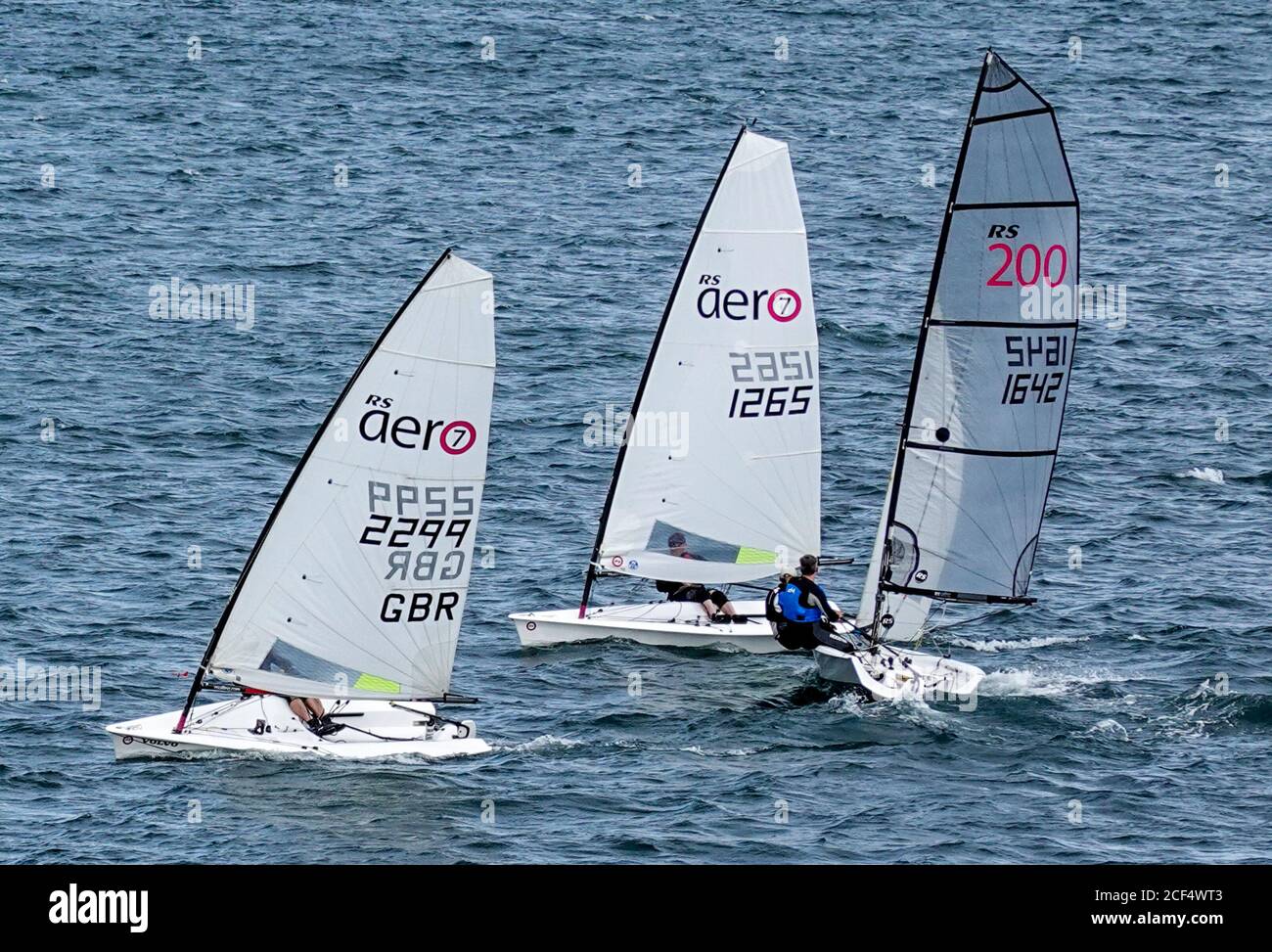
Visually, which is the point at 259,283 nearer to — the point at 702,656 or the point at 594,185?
the point at 594,185

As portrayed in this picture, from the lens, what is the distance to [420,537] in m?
32.8

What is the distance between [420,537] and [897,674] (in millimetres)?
8991

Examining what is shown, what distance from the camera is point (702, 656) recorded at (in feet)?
130

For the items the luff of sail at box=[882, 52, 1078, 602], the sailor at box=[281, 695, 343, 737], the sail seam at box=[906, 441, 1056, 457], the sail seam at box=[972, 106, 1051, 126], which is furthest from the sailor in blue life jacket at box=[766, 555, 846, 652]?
the sailor at box=[281, 695, 343, 737]

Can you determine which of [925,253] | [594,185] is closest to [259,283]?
[594,185]

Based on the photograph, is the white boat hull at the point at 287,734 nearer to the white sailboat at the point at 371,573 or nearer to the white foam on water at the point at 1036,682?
the white sailboat at the point at 371,573

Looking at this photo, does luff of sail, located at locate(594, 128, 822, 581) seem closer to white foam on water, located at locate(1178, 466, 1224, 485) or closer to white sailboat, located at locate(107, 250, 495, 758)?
white sailboat, located at locate(107, 250, 495, 758)

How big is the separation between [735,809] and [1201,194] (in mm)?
50191

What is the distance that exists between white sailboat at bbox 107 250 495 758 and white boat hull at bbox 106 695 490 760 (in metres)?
0.03

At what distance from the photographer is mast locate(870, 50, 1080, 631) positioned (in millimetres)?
34375

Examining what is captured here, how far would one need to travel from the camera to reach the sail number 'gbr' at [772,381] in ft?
134

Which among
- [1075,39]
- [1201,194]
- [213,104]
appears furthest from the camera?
[1075,39]

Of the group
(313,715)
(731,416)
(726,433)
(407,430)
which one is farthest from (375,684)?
(731,416)

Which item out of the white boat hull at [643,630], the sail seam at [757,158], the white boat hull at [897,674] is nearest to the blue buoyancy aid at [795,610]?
the white boat hull at [897,674]
